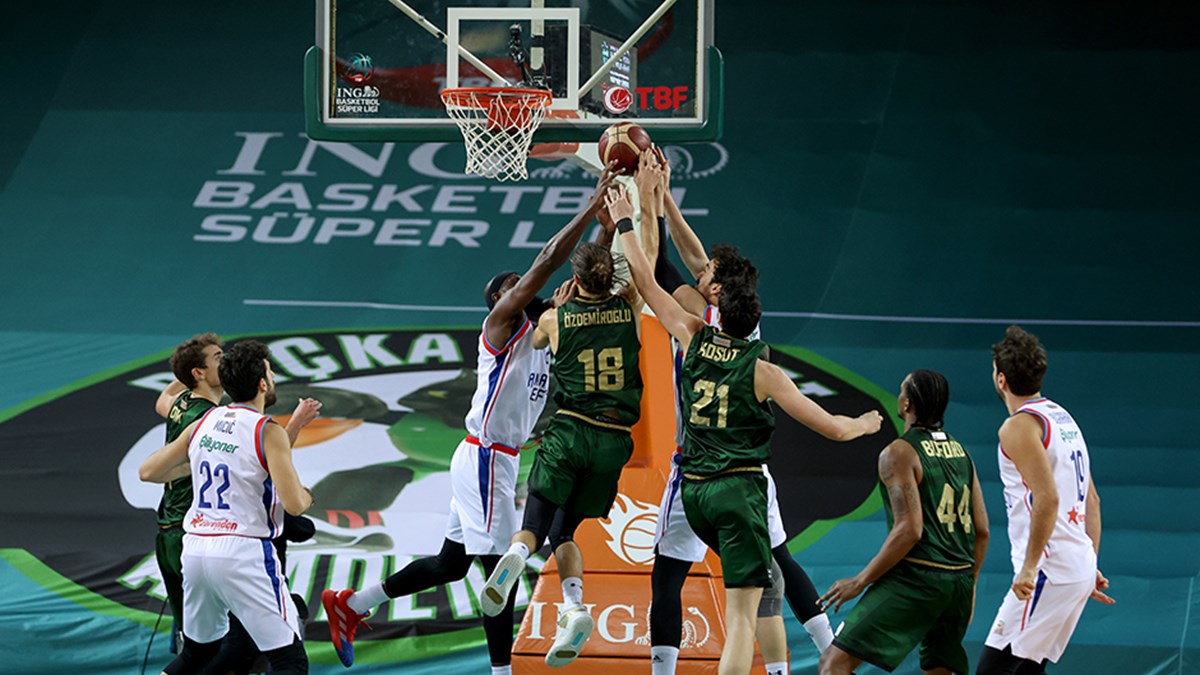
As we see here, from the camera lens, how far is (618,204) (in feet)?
22.9

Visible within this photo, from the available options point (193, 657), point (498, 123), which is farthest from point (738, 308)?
point (193, 657)

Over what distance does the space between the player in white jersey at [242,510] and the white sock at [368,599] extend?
1.47 meters

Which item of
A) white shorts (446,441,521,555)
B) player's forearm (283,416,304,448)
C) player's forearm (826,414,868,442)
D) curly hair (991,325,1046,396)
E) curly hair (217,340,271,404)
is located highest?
curly hair (991,325,1046,396)

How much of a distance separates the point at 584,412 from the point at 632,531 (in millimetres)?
1667

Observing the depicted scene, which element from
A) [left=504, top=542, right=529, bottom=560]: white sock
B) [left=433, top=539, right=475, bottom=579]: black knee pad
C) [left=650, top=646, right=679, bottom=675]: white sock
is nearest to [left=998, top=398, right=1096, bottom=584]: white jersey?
[left=650, top=646, right=679, bottom=675]: white sock

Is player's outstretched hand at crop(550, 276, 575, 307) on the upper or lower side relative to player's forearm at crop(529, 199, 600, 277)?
lower

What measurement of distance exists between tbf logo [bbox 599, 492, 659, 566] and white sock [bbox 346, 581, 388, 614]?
1.40m

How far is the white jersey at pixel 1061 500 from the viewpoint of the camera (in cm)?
614

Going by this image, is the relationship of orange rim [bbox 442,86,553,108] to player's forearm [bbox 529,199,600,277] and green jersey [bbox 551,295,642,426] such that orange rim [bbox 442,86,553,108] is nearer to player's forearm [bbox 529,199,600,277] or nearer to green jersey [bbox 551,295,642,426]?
player's forearm [bbox 529,199,600,277]

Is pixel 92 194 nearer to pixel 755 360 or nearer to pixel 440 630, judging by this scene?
pixel 440 630

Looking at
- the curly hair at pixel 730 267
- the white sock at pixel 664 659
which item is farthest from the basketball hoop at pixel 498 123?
the white sock at pixel 664 659

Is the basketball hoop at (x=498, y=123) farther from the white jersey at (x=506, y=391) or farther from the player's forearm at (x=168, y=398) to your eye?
the player's forearm at (x=168, y=398)

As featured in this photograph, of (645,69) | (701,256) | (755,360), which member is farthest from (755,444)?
(645,69)

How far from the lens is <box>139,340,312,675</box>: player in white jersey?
623 cm
